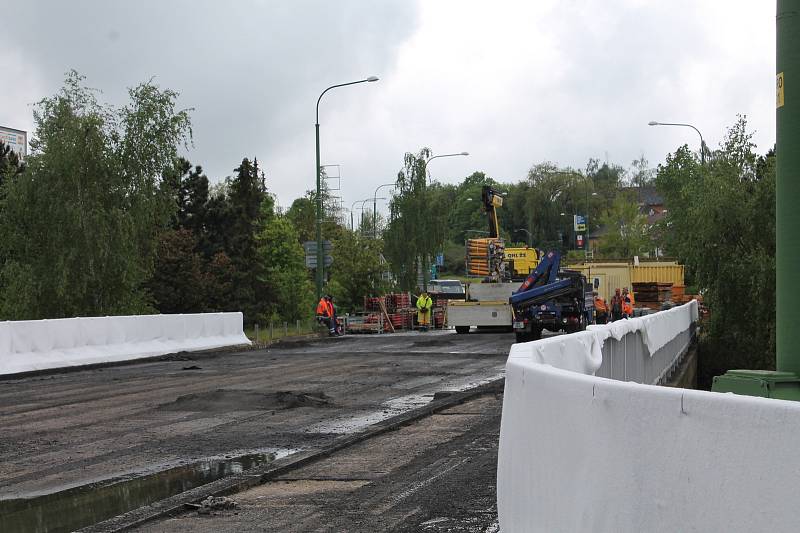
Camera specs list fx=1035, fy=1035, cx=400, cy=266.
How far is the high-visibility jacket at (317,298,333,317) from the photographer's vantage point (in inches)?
1506

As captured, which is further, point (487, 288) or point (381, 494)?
point (487, 288)

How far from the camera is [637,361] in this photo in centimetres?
1435

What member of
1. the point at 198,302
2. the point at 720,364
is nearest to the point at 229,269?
the point at 198,302

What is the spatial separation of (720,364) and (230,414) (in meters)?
19.7

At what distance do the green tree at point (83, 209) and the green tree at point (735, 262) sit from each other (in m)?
17.0

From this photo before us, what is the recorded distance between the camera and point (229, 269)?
6100 centimetres

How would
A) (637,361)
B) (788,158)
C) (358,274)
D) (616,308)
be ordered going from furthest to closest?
1. (358,274)
2. (616,308)
3. (637,361)
4. (788,158)

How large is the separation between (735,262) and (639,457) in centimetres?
2598

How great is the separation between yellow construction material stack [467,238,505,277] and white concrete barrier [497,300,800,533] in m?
32.9

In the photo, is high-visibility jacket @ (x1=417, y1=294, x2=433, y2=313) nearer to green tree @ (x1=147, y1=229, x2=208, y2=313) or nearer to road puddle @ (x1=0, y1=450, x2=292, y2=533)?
green tree @ (x1=147, y1=229, x2=208, y2=313)

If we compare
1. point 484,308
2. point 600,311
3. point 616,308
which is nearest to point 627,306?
point 616,308

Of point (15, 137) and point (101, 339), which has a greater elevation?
point (15, 137)

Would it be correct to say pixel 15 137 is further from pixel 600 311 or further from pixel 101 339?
pixel 101 339

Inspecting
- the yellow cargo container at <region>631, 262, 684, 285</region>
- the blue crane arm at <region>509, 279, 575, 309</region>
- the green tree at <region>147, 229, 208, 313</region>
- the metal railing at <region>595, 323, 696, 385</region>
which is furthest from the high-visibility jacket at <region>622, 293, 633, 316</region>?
the green tree at <region>147, 229, 208, 313</region>
